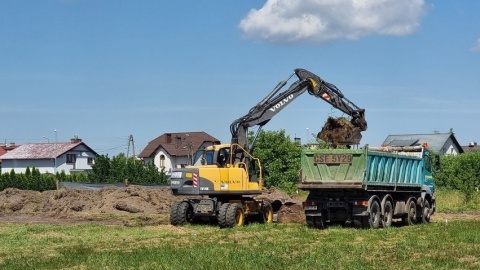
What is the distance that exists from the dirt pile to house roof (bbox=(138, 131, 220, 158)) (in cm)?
6454

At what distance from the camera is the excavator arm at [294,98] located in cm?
2956

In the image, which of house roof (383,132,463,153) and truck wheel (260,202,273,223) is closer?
truck wheel (260,202,273,223)

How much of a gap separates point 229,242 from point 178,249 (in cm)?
251

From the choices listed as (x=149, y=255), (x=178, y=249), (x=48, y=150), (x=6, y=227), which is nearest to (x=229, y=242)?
(x=178, y=249)

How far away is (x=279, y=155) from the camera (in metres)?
82.1

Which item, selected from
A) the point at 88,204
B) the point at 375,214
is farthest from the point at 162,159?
the point at 375,214

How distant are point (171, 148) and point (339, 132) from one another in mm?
83999

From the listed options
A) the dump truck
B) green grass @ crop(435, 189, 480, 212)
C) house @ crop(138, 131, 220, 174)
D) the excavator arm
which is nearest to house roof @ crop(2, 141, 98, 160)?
house @ crop(138, 131, 220, 174)

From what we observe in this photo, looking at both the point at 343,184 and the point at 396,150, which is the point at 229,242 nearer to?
the point at 343,184

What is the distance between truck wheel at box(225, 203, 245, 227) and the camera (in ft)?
88.7

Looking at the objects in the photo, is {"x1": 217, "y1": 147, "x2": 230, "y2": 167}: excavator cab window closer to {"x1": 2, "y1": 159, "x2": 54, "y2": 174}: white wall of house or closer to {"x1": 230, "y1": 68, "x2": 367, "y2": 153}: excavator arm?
{"x1": 230, "y1": 68, "x2": 367, "y2": 153}: excavator arm

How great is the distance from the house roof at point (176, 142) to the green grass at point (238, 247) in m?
83.6

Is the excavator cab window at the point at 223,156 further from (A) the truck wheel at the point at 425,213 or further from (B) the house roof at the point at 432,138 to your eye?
(B) the house roof at the point at 432,138

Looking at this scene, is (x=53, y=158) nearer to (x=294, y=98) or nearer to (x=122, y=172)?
(x=122, y=172)
